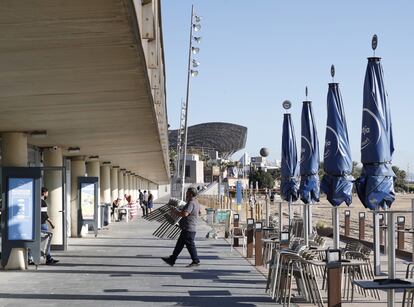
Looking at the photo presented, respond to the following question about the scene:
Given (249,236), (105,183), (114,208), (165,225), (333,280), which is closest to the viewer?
(333,280)

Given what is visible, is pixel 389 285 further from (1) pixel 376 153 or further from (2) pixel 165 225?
(2) pixel 165 225

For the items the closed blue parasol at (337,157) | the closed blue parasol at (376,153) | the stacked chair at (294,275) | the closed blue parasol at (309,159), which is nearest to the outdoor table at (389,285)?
the stacked chair at (294,275)

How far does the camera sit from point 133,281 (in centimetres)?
1353

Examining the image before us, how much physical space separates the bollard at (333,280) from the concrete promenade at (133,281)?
219 centimetres

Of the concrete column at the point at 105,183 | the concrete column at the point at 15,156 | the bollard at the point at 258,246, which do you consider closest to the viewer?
the concrete column at the point at 15,156

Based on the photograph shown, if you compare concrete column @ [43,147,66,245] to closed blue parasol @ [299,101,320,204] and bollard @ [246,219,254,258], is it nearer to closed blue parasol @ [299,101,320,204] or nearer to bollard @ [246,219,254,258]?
bollard @ [246,219,254,258]

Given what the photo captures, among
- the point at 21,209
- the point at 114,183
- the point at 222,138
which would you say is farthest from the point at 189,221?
the point at 222,138

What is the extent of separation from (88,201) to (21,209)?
9402 mm

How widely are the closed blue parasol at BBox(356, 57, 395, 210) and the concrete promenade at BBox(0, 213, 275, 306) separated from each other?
214cm

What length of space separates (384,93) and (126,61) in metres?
4.13

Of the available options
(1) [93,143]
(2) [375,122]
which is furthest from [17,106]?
(1) [93,143]

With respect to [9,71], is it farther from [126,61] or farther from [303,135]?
[303,135]

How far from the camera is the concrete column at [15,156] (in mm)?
15039

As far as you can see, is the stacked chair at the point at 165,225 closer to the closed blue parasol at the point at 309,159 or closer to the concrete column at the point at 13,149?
the concrete column at the point at 13,149
